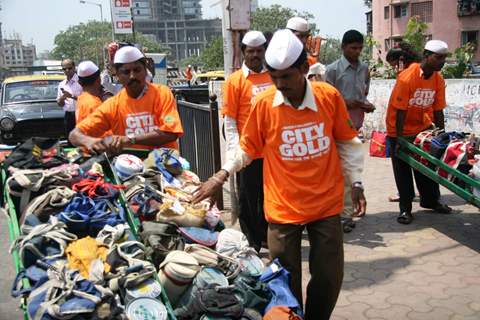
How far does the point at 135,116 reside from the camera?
442 cm

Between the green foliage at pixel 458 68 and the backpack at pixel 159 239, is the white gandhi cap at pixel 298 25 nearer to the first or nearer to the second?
the backpack at pixel 159 239

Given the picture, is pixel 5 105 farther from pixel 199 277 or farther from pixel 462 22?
pixel 462 22

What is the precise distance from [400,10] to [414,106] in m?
51.0

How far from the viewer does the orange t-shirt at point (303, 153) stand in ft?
10.00

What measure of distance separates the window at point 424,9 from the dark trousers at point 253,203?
4990 centimetres

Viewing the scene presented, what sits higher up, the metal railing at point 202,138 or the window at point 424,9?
the window at point 424,9

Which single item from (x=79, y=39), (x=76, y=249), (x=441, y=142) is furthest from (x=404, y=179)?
(x=79, y=39)

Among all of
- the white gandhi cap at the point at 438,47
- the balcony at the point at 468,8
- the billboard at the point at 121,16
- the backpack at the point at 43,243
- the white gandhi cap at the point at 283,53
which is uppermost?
the balcony at the point at 468,8

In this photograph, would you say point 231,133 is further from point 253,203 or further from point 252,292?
point 252,292

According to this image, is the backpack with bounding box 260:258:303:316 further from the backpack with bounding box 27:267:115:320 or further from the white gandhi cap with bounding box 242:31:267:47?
the white gandhi cap with bounding box 242:31:267:47

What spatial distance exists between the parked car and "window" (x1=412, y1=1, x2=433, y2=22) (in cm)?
4549

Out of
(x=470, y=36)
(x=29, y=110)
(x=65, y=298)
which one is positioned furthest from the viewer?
(x=470, y=36)

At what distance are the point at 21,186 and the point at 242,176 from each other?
2125 mm

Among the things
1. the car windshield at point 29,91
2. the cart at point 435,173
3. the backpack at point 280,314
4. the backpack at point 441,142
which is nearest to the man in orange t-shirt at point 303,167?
the backpack at point 280,314
